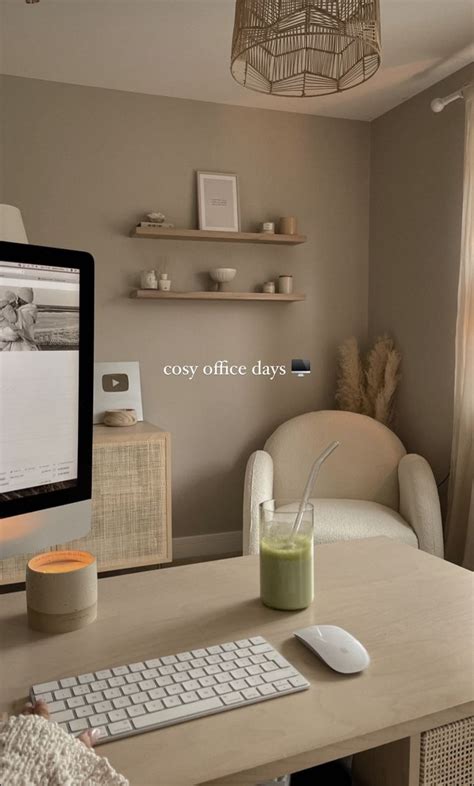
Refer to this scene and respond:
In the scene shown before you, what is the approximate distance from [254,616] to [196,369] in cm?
257

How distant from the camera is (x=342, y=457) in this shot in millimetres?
3217

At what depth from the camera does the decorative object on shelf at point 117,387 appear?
10.8 feet

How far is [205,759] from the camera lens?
69 centimetres

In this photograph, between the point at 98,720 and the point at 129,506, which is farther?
the point at 129,506

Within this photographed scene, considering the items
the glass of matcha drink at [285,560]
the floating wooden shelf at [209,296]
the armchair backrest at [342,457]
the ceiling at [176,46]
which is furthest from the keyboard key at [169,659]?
the floating wooden shelf at [209,296]

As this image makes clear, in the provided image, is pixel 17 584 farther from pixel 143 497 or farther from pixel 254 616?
pixel 254 616

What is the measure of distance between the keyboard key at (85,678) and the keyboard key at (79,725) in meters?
0.08

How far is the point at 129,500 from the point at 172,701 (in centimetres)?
221

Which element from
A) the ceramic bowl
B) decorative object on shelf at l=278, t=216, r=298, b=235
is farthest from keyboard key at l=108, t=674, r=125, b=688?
decorative object on shelf at l=278, t=216, r=298, b=235

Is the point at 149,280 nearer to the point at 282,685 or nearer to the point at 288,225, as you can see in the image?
the point at 288,225

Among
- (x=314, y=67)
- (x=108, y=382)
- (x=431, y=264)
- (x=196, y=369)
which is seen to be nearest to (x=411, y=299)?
(x=431, y=264)

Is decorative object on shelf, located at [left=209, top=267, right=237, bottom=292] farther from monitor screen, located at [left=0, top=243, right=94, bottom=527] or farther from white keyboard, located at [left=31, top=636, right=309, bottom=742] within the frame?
white keyboard, located at [left=31, top=636, right=309, bottom=742]

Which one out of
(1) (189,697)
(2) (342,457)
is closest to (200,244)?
(2) (342,457)

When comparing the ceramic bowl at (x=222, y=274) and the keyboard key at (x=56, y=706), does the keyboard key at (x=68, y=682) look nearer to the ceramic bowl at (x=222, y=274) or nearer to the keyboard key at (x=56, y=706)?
the keyboard key at (x=56, y=706)
